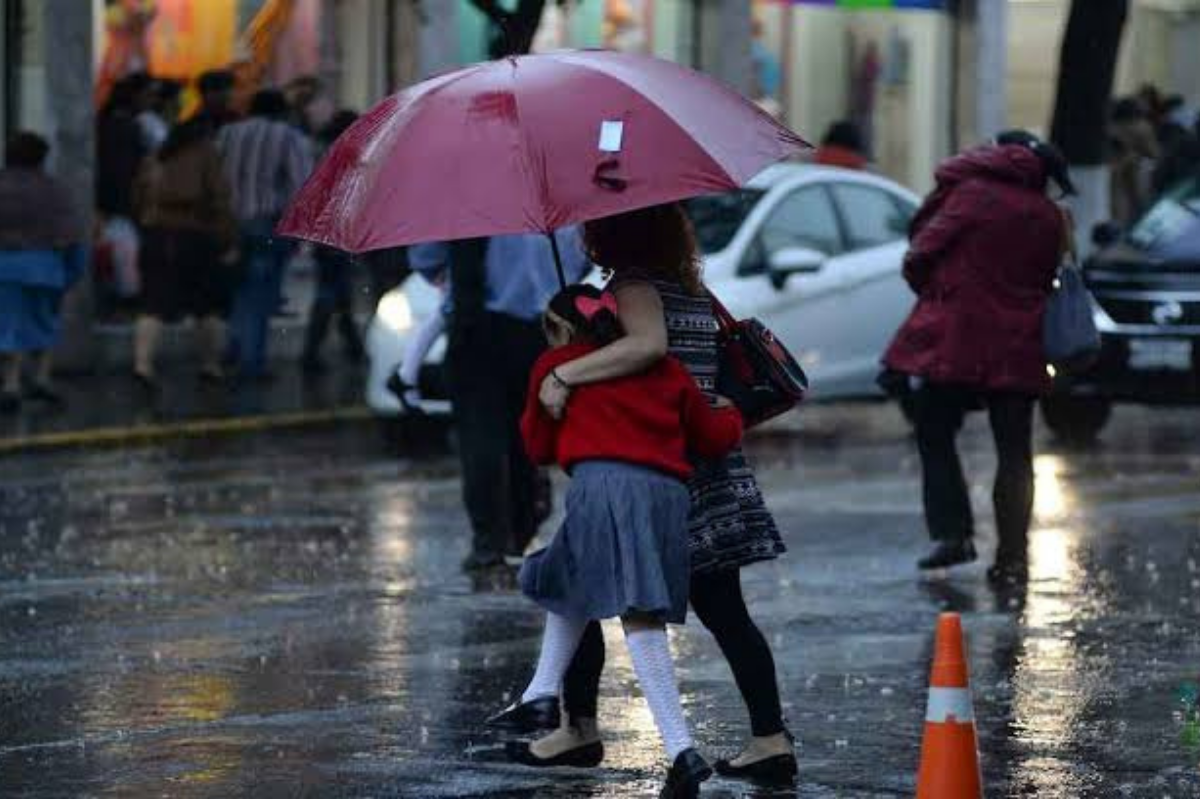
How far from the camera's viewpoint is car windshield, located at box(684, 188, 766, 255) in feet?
60.6

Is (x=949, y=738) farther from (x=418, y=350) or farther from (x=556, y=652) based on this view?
(x=418, y=350)

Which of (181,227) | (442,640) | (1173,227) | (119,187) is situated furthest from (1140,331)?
(442,640)

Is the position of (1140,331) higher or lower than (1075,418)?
higher

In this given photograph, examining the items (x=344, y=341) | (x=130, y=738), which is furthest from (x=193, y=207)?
→ (x=130, y=738)

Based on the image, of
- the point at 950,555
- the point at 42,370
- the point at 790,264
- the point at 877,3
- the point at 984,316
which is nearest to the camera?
the point at 984,316

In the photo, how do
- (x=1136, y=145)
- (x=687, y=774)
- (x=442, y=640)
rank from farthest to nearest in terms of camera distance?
(x=1136, y=145)
(x=442, y=640)
(x=687, y=774)

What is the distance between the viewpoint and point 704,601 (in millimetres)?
8336

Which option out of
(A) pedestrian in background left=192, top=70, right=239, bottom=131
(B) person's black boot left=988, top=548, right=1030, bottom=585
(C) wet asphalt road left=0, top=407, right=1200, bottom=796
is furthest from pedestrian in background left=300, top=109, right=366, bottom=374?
(B) person's black boot left=988, top=548, right=1030, bottom=585

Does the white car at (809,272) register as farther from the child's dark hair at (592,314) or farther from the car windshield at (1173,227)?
the child's dark hair at (592,314)

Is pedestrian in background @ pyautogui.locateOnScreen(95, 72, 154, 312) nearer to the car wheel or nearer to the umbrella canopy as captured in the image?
the car wheel

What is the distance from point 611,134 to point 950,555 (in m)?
5.13

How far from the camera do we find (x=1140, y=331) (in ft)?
60.6

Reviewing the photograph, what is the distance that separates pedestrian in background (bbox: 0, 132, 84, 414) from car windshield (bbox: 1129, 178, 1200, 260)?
6.05m

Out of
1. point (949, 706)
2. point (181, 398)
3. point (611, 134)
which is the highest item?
point (611, 134)
